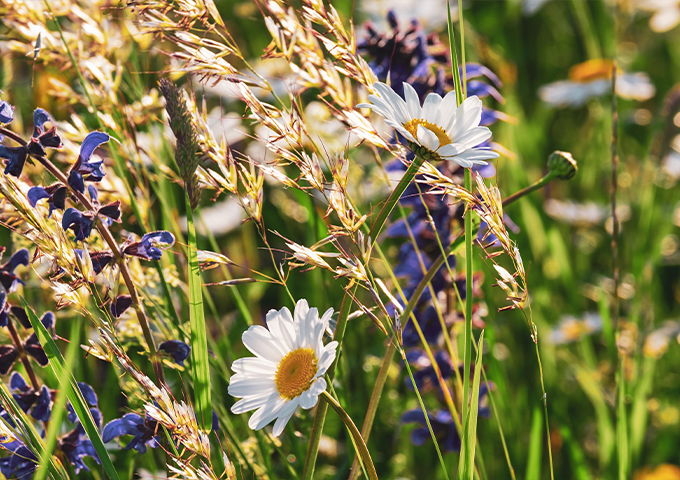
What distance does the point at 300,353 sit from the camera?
17.6 inches

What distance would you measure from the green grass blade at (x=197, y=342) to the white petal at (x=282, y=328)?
63mm

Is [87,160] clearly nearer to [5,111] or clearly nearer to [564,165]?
[5,111]

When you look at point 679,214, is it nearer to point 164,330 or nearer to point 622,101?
point 622,101

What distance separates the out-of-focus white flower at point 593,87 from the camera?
5.80 feet

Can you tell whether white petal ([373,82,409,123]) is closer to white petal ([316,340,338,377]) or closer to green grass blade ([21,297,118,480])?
white petal ([316,340,338,377])

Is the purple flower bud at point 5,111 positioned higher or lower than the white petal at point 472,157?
lower

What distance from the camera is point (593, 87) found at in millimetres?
1792

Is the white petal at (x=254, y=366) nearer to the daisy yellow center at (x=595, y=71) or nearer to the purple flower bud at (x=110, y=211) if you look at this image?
the purple flower bud at (x=110, y=211)

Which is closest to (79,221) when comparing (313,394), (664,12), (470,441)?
(313,394)

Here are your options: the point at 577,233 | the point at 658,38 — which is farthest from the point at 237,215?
the point at 658,38

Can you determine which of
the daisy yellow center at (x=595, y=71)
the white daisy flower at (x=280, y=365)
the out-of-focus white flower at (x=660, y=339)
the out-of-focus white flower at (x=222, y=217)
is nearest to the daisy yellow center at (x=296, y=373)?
the white daisy flower at (x=280, y=365)

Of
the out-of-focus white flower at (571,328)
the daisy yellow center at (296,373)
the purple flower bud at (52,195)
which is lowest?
the out-of-focus white flower at (571,328)

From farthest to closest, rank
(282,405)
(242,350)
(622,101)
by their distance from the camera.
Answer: (622,101), (242,350), (282,405)

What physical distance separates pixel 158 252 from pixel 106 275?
0.15ft
